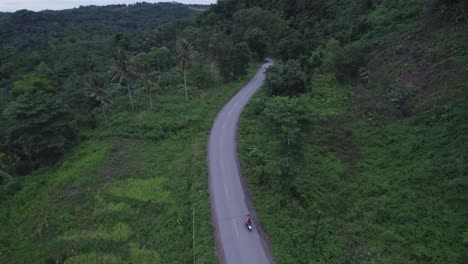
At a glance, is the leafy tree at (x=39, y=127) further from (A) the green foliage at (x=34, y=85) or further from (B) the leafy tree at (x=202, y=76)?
(A) the green foliage at (x=34, y=85)

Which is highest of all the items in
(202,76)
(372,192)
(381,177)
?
(202,76)

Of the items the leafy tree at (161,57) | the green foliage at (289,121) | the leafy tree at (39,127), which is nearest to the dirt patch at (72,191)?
the leafy tree at (39,127)

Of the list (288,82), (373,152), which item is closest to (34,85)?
(288,82)

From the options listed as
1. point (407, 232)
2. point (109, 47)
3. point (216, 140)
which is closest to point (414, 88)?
point (407, 232)

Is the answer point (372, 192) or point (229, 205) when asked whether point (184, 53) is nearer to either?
point (229, 205)

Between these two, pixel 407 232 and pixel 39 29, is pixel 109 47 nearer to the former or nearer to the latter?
pixel 39 29

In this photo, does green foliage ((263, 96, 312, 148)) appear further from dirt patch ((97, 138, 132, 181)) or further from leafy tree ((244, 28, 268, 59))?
leafy tree ((244, 28, 268, 59))
